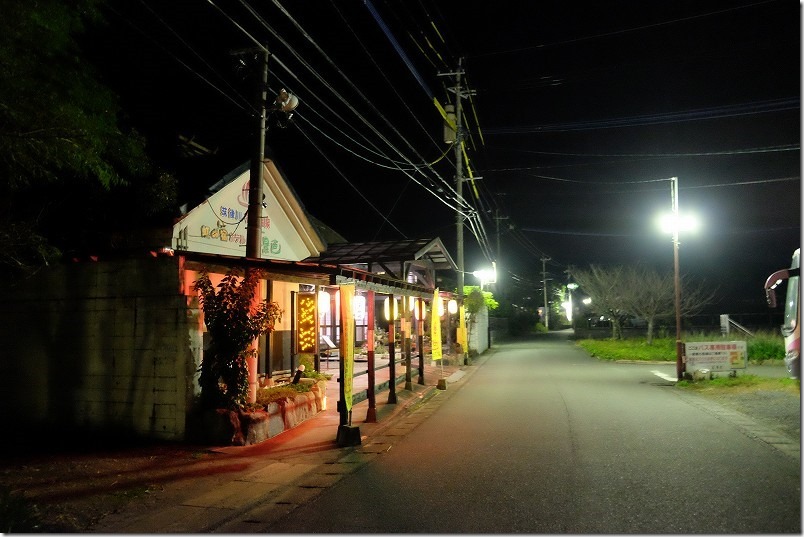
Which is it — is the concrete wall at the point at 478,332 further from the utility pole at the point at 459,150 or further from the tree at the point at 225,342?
the tree at the point at 225,342

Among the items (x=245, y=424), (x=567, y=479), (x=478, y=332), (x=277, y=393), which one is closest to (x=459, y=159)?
(x=478, y=332)

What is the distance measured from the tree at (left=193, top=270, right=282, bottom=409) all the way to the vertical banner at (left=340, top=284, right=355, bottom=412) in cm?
170

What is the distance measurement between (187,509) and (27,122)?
5.10 meters

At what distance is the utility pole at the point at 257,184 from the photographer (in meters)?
11.0

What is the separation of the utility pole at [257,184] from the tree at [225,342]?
152cm

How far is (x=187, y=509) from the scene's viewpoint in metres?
6.39

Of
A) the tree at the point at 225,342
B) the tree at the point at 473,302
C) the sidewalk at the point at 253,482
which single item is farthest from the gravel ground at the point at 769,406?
the tree at the point at 473,302

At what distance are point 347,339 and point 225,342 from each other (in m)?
2.26

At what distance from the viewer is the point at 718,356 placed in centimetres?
1822

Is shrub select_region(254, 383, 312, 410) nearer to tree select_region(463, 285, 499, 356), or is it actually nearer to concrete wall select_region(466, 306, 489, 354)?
tree select_region(463, 285, 499, 356)

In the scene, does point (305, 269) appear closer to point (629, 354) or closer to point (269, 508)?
point (269, 508)

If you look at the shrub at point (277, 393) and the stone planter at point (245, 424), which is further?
the shrub at point (277, 393)

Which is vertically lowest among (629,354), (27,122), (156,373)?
(629,354)

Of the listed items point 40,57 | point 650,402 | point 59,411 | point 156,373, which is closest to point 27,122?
point 40,57
